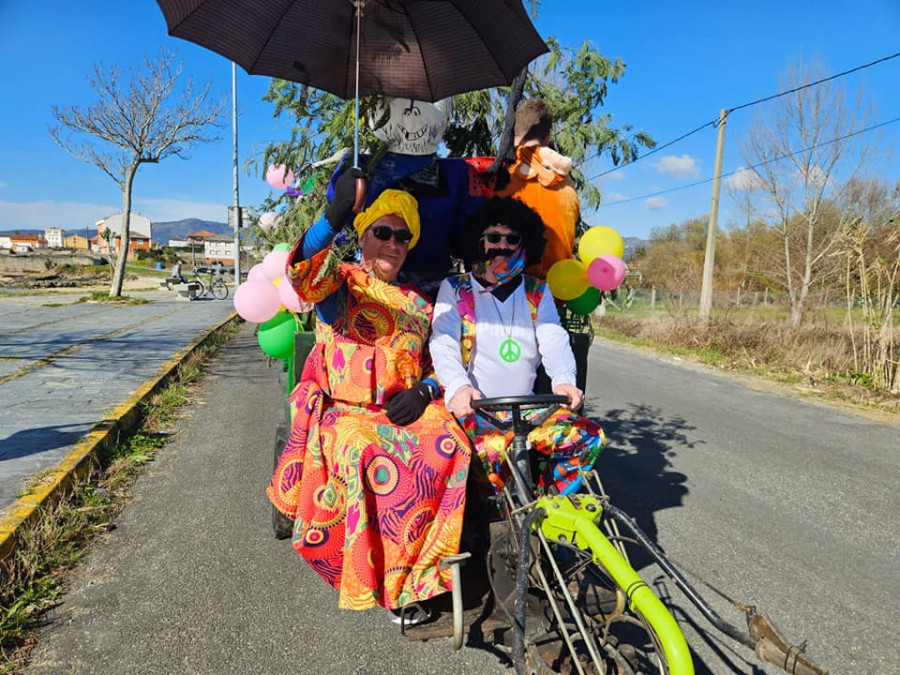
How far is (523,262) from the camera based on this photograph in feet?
9.35

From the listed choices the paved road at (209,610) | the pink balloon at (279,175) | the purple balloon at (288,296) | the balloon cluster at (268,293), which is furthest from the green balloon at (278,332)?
the paved road at (209,610)

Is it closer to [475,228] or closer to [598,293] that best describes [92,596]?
[475,228]

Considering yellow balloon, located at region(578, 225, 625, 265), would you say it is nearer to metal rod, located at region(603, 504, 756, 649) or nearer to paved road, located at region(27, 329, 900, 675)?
paved road, located at region(27, 329, 900, 675)

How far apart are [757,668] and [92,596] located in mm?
2968

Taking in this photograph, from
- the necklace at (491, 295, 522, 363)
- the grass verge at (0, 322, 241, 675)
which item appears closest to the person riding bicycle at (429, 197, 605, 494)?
the necklace at (491, 295, 522, 363)

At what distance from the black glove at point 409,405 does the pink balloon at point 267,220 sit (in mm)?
1553

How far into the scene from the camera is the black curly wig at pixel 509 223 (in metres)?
2.81

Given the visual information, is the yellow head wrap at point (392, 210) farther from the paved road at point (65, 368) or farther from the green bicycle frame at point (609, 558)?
the paved road at point (65, 368)

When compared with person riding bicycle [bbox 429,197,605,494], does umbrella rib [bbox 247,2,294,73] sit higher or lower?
higher

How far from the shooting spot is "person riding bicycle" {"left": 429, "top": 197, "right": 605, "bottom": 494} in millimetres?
2564

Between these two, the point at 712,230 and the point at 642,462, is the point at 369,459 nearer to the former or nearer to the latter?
the point at 642,462

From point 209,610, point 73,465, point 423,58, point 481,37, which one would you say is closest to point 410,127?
point 423,58

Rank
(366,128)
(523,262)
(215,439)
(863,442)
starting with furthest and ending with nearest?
(863,442) → (215,439) → (366,128) → (523,262)

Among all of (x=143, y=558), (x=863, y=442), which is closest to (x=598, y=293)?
(x=143, y=558)
